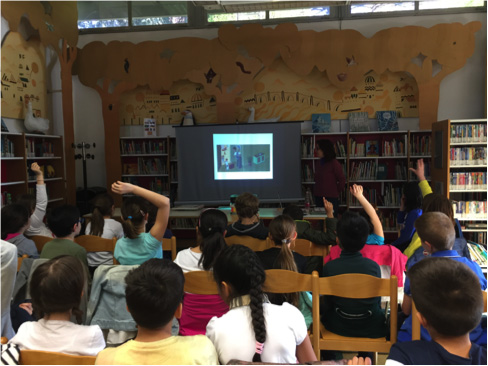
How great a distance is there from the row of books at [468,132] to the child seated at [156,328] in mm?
4793

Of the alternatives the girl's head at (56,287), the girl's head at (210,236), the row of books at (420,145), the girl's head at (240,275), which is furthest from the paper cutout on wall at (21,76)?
the row of books at (420,145)

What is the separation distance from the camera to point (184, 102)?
675 cm

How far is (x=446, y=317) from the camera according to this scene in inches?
45.6

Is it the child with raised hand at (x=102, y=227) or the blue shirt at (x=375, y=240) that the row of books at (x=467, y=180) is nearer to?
the blue shirt at (x=375, y=240)

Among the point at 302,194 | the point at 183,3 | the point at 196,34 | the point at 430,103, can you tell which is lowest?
the point at 302,194

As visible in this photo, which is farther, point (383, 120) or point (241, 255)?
point (383, 120)

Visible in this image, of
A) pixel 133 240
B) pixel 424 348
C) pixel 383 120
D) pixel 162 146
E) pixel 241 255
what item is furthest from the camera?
pixel 162 146

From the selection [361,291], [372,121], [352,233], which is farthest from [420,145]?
[361,291]

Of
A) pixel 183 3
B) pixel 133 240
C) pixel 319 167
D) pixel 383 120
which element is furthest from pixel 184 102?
pixel 133 240

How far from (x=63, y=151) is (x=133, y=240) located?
4.53 m

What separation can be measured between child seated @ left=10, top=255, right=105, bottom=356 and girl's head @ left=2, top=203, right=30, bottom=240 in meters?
1.34

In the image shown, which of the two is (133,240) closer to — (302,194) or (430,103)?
(302,194)

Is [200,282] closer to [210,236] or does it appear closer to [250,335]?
[210,236]

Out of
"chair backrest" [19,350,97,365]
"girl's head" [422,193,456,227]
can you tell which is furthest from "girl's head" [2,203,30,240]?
"girl's head" [422,193,456,227]
